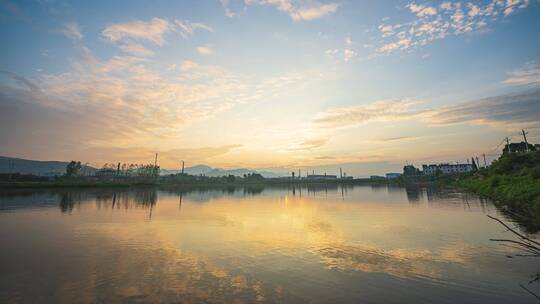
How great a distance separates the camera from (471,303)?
27.1ft

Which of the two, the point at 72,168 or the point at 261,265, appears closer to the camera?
the point at 261,265

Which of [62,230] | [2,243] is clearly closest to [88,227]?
[62,230]

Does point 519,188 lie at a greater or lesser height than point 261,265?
greater

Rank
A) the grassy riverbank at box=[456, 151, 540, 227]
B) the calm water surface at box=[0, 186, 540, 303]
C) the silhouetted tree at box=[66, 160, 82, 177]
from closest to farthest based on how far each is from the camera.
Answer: the calm water surface at box=[0, 186, 540, 303] < the grassy riverbank at box=[456, 151, 540, 227] < the silhouetted tree at box=[66, 160, 82, 177]

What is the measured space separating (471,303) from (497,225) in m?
17.2

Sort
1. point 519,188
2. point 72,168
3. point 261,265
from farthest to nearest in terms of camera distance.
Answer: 1. point 72,168
2. point 519,188
3. point 261,265

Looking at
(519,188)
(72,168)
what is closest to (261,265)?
(519,188)

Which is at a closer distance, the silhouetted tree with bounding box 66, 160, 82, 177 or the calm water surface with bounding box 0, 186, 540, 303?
the calm water surface with bounding box 0, 186, 540, 303

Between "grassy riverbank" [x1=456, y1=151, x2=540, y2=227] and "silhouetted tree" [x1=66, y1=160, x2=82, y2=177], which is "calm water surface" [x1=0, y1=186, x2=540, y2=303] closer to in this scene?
"grassy riverbank" [x1=456, y1=151, x2=540, y2=227]

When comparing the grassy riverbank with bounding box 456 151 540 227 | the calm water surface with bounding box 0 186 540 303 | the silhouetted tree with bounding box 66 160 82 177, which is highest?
the silhouetted tree with bounding box 66 160 82 177

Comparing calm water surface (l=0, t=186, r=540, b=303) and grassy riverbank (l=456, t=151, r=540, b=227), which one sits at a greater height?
grassy riverbank (l=456, t=151, r=540, b=227)

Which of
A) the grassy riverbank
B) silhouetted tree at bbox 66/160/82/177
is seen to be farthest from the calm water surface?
silhouetted tree at bbox 66/160/82/177

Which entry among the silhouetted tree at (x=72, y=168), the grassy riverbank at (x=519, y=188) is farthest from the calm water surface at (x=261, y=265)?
the silhouetted tree at (x=72, y=168)

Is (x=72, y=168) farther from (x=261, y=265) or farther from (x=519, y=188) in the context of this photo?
(x=519, y=188)
